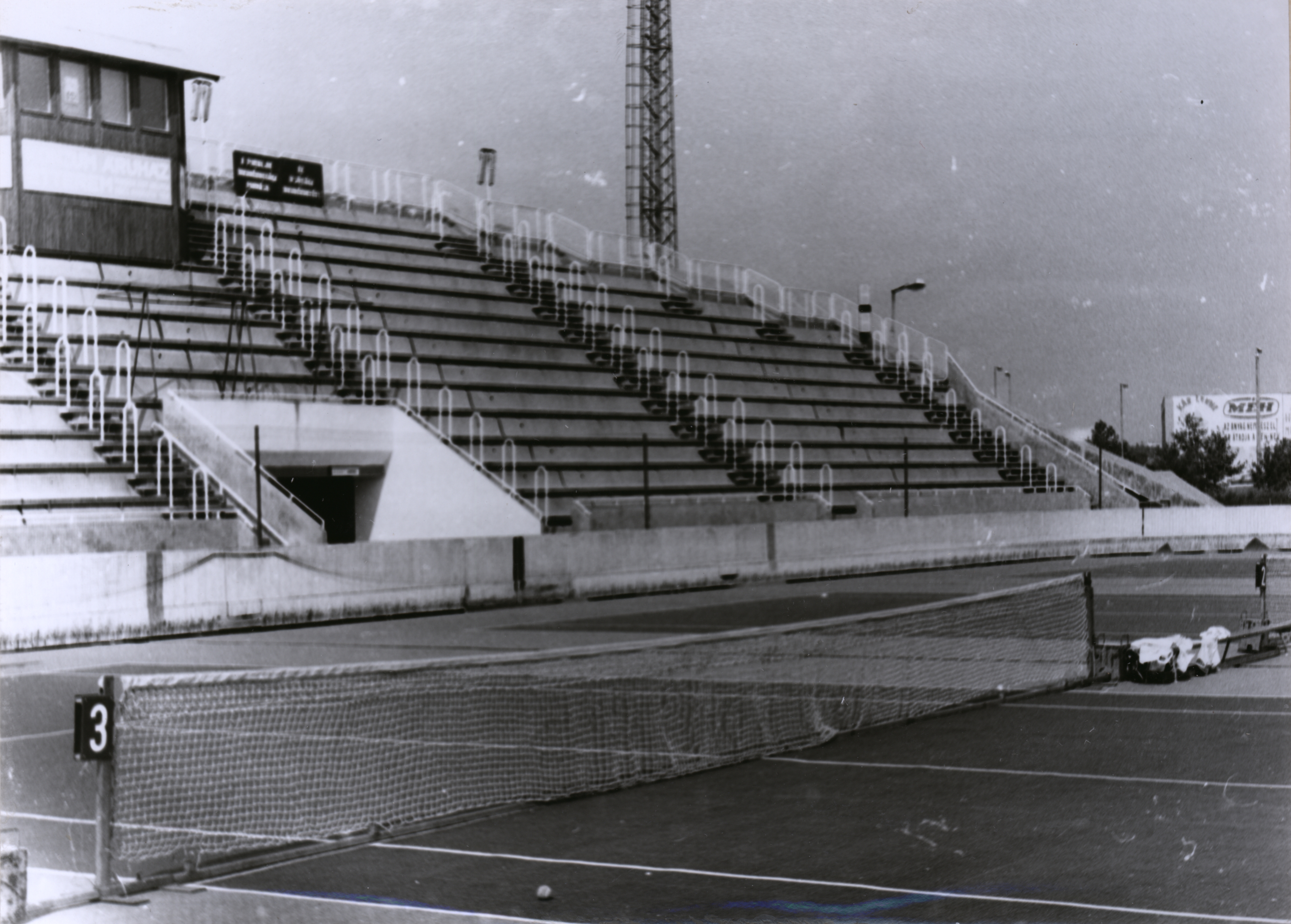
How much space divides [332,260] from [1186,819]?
30741mm

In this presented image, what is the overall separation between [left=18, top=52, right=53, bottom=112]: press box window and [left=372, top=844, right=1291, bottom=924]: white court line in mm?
25338

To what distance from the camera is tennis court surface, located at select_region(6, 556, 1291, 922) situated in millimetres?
6734

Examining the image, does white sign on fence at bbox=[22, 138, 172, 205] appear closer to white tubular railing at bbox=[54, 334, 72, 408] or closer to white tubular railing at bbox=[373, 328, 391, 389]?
white tubular railing at bbox=[54, 334, 72, 408]

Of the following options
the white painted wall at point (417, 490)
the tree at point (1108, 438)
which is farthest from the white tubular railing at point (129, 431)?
the tree at point (1108, 438)

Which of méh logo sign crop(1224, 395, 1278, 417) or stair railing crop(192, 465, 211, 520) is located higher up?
méh logo sign crop(1224, 395, 1278, 417)

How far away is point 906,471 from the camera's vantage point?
3631cm

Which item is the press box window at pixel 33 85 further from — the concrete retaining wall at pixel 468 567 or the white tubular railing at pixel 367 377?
the concrete retaining wall at pixel 468 567

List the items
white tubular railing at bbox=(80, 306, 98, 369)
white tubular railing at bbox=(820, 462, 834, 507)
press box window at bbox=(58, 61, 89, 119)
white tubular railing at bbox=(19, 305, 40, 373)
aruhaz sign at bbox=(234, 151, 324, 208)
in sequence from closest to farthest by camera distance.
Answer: white tubular railing at bbox=(80, 306, 98, 369) → white tubular railing at bbox=(19, 305, 40, 373) → press box window at bbox=(58, 61, 89, 119) → white tubular railing at bbox=(820, 462, 834, 507) → aruhaz sign at bbox=(234, 151, 324, 208)

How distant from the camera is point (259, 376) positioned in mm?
28922

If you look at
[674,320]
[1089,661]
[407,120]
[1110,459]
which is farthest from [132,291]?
[1110,459]

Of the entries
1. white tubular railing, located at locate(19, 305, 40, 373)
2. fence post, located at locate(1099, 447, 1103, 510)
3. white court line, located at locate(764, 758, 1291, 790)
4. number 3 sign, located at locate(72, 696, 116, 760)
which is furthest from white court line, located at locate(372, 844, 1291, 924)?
fence post, located at locate(1099, 447, 1103, 510)

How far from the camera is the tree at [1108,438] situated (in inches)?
2280

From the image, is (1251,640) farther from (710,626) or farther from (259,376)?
(259,376)

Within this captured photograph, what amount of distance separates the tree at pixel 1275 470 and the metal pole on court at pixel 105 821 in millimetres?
47926
